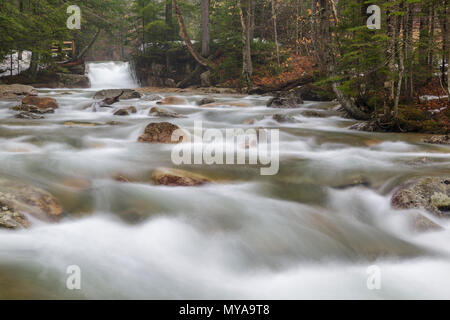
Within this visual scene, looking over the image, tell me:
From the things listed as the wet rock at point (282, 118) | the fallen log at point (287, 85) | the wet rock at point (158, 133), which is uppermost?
the fallen log at point (287, 85)

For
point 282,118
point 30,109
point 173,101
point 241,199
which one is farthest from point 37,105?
point 241,199

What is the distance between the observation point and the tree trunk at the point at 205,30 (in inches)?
758

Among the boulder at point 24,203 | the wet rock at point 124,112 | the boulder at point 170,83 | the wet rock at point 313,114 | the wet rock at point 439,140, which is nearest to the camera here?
the boulder at point 24,203

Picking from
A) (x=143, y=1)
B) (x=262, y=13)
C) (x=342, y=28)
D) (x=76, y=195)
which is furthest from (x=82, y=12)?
(x=76, y=195)

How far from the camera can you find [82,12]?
70.2ft

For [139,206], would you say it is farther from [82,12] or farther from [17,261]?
[82,12]

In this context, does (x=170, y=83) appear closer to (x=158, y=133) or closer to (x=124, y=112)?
(x=124, y=112)

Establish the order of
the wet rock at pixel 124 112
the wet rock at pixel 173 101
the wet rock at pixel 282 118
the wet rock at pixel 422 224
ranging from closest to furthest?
the wet rock at pixel 422 224 < the wet rock at pixel 282 118 < the wet rock at pixel 124 112 < the wet rock at pixel 173 101

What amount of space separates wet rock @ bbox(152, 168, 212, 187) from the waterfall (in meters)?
19.7

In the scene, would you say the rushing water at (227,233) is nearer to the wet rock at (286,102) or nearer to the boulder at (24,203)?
the boulder at (24,203)

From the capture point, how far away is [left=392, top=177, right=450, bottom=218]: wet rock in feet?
11.8

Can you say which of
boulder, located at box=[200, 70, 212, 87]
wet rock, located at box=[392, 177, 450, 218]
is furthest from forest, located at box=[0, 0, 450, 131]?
wet rock, located at box=[392, 177, 450, 218]

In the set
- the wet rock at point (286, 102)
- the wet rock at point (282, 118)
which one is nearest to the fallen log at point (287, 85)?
the wet rock at point (286, 102)

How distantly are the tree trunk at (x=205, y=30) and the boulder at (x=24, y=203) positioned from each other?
57.3ft
